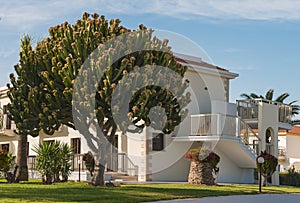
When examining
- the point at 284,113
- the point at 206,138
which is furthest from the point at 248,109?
the point at 206,138

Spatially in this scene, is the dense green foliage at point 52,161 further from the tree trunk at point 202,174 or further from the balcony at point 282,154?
the balcony at point 282,154

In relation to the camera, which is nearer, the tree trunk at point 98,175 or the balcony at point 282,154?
the tree trunk at point 98,175

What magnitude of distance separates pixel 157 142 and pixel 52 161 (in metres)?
6.86

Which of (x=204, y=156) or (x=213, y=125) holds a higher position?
(x=213, y=125)

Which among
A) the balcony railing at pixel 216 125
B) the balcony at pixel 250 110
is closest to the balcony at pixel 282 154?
the balcony at pixel 250 110

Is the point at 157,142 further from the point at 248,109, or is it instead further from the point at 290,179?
the point at 290,179

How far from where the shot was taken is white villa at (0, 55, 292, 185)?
2839cm

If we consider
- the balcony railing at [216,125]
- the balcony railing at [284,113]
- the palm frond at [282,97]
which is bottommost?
the balcony railing at [216,125]

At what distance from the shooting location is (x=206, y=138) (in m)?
28.4

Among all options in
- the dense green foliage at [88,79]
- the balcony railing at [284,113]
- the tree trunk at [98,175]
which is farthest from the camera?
the balcony railing at [284,113]

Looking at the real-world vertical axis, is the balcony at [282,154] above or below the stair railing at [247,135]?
below

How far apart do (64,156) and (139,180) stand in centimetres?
489

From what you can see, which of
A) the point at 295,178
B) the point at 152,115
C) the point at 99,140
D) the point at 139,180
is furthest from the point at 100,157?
the point at 295,178

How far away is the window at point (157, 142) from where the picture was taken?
28938 mm
